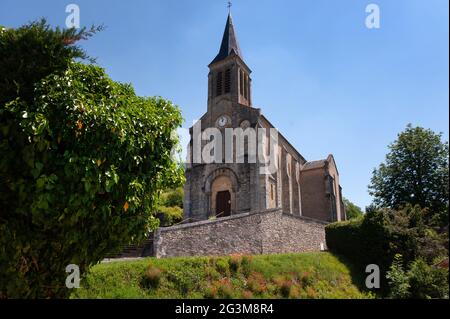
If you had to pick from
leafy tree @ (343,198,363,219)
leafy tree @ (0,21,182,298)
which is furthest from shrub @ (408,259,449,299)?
leafy tree @ (343,198,363,219)

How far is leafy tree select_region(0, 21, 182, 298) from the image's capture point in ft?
18.5

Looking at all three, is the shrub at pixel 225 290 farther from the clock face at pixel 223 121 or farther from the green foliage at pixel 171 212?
the clock face at pixel 223 121

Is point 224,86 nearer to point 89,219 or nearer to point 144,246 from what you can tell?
point 144,246

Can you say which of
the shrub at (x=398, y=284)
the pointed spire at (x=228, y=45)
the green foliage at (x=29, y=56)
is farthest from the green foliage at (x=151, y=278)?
the pointed spire at (x=228, y=45)

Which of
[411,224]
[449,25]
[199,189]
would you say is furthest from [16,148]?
[199,189]

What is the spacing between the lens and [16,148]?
5727 mm

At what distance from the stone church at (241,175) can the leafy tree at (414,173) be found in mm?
5685

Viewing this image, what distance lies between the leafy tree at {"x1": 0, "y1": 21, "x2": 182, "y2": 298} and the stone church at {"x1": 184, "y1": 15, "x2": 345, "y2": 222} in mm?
20220

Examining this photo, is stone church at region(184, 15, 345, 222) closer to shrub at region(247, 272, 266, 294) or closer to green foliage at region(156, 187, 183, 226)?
green foliage at region(156, 187, 183, 226)

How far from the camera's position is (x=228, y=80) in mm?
32531

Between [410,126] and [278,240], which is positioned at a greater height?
[410,126]

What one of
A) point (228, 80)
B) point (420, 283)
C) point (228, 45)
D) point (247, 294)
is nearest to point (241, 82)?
point (228, 80)

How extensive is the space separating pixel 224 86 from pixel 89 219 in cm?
2744
